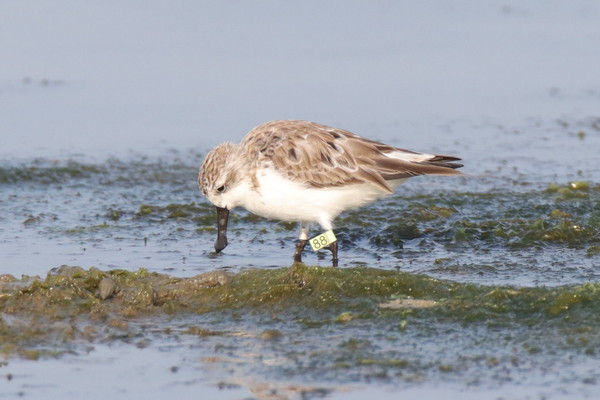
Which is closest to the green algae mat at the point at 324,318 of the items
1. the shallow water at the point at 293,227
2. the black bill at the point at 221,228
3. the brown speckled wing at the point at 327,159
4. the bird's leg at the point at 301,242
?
the shallow water at the point at 293,227

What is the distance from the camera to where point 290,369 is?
6.51m

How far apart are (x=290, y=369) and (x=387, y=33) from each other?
1084cm

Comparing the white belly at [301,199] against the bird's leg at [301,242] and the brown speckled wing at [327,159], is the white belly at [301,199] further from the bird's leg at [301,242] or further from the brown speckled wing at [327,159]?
the bird's leg at [301,242]

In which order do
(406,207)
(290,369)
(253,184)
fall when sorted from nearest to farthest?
(290,369) → (253,184) → (406,207)

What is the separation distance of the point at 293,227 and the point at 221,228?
4.67ft

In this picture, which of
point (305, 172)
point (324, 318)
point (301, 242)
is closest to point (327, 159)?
point (305, 172)

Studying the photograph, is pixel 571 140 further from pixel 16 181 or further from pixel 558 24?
pixel 16 181

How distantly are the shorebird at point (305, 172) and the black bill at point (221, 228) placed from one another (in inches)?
5.7

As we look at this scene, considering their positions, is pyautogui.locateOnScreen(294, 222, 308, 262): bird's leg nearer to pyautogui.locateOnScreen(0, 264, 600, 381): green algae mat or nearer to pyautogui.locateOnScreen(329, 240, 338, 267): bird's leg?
pyautogui.locateOnScreen(329, 240, 338, 267): bird's leg

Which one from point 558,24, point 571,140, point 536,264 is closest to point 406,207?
point 536,264

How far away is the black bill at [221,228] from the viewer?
922cm

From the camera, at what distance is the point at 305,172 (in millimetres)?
8750

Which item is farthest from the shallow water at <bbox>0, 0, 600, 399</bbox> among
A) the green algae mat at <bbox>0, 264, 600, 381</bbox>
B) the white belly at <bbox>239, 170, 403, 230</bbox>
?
the white belly at <bbox>239, 170, 403, 230</bbox>

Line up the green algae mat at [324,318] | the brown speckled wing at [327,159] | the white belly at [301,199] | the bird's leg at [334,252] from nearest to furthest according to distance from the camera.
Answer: the green algae mat at [324,318] < the white belly at [301,199] < the brown speckled wing at [327,159] < the bird's leg at [334,252]
